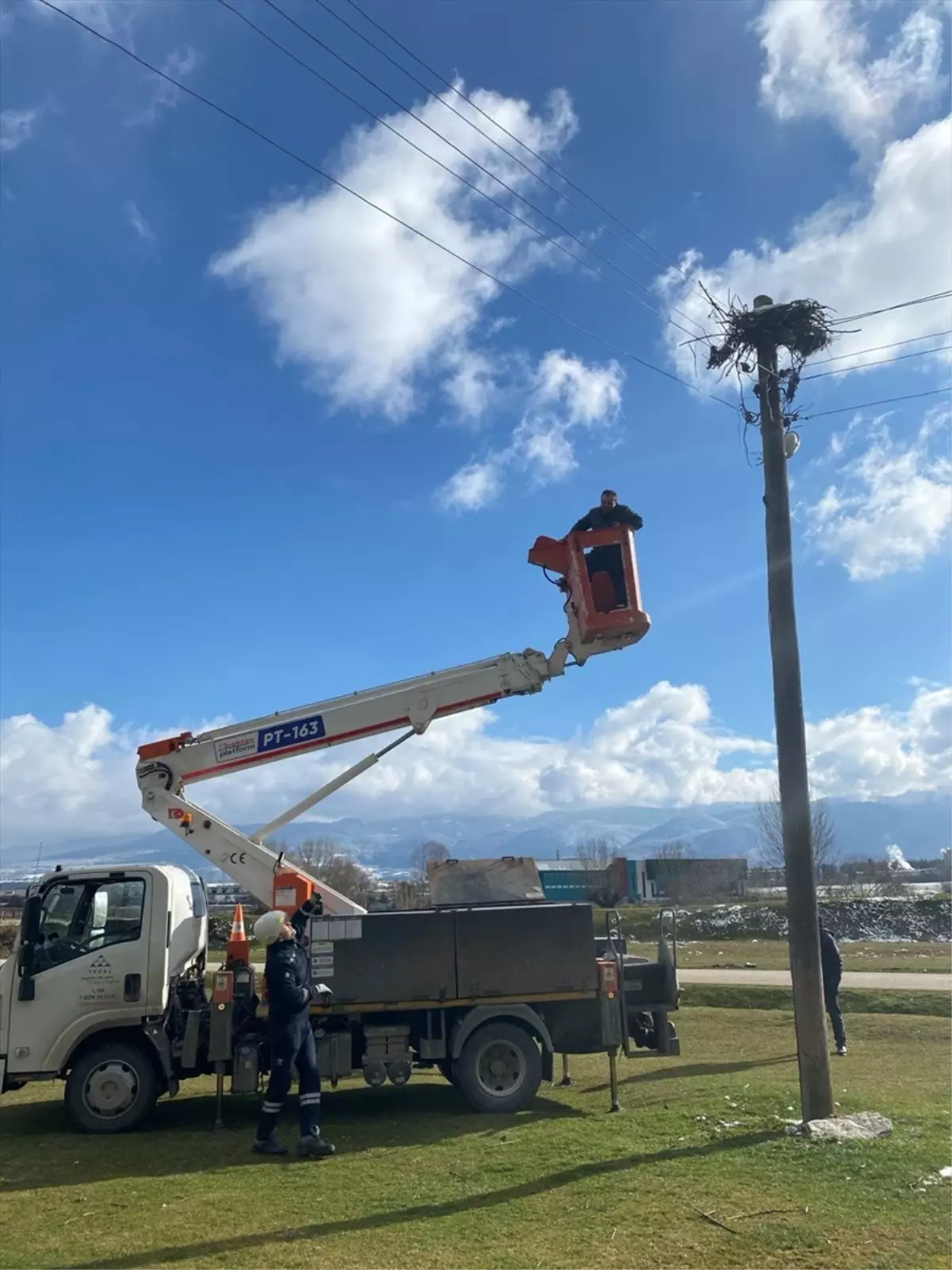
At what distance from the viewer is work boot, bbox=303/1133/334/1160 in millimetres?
8422

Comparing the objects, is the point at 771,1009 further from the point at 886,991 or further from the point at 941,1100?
the point at 941,1100

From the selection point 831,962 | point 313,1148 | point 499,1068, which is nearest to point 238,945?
point 313,1148

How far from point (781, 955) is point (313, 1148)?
27.3 meters

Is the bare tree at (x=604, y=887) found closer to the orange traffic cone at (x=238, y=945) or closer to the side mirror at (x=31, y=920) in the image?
the orange traffic cone at (x=238, y=945)

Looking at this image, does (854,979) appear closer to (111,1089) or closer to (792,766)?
(792,766)

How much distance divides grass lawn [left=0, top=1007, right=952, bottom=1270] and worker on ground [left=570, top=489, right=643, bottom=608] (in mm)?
5050

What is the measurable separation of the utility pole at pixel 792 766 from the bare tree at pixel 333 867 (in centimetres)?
2918

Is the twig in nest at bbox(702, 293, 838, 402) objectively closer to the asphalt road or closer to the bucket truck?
the bucket truck

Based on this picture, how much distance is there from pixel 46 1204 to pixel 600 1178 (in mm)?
3986

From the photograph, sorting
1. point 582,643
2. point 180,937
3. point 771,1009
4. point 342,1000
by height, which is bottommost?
point 771,1009

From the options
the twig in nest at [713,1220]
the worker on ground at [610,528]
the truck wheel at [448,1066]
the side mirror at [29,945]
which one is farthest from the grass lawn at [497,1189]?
the worker on ground at [610,528]

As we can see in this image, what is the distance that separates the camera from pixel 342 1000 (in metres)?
9.93

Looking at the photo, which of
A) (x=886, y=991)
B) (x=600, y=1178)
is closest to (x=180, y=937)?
(x=600, y=1178)

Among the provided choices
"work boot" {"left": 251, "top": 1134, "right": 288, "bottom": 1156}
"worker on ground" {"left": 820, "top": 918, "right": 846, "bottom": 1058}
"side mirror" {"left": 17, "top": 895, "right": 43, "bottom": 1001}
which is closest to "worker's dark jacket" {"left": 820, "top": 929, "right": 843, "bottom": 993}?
"worker on ground" {"left": 820, "top": 918, "right": 846, "bottom": 1058}
